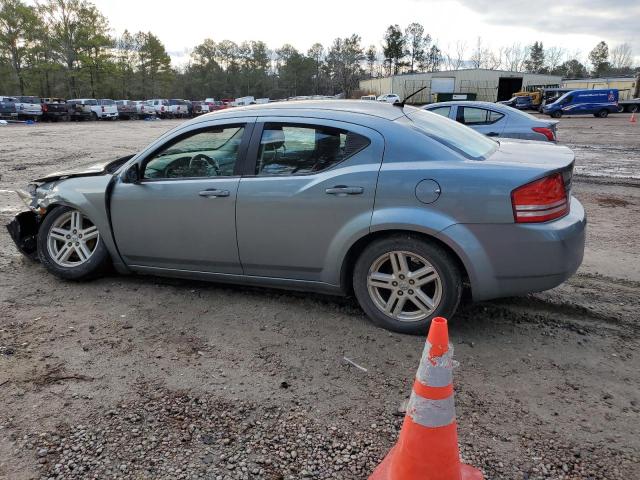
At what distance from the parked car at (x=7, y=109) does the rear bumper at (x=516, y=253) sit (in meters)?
38.2

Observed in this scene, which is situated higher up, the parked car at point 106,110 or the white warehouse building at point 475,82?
the white warehouse building at point 475,82

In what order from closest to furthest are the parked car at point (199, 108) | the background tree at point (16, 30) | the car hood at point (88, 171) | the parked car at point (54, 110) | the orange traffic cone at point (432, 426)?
the orange traffic cone at point (432, 426), the car hood at point (88, 171), the parked car at point (54, 110), the parked car at point (199, 108), the background tree at point (16, 30)

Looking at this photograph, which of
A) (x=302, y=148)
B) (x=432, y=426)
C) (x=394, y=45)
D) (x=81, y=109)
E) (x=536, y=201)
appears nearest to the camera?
(x=432, y=426)

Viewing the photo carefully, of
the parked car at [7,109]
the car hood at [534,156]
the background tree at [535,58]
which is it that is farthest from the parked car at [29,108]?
the background tree at [535,58]

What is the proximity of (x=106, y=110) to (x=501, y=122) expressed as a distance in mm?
37658

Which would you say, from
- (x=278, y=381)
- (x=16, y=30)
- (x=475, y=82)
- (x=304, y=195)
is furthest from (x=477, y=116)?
(x=475, y=82)

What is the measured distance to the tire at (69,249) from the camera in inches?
176

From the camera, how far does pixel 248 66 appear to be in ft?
331

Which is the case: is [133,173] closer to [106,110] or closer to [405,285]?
[405,285]

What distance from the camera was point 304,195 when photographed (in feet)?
12.0

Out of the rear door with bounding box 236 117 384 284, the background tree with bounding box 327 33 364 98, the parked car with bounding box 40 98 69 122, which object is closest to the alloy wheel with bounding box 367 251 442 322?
the rear door with bounding box 236 117 384 284

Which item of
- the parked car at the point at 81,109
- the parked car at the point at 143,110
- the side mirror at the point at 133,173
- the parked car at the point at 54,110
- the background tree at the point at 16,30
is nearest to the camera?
the side mirror at the point at 133,173

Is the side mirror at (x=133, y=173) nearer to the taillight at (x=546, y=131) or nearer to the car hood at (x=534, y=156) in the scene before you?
the car hood at (x=534, y=156)

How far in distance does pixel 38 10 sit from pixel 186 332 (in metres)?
71.5
